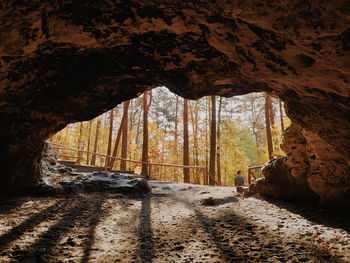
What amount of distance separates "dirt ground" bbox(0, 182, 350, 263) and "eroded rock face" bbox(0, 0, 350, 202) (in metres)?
1.32

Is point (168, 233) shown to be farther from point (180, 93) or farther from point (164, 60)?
point (164, 60)

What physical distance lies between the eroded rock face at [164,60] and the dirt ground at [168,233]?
4.33ft

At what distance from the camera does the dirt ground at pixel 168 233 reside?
8.73ft

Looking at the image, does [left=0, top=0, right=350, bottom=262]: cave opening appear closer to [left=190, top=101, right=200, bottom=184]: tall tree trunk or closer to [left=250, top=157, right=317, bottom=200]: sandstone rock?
[left=250, top=157, right=317, bottom=200]: sandstone rock

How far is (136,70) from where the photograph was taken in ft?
15.3

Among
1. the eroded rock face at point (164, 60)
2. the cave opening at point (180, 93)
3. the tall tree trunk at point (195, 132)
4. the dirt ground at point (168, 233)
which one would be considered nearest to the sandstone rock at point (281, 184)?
the cave opening at point (180, 93)

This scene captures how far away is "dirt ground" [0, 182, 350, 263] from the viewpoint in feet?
8.73

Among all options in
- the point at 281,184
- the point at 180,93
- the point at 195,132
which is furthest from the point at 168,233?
the point at 195,132

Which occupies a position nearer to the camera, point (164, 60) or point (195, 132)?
point (164, 60)

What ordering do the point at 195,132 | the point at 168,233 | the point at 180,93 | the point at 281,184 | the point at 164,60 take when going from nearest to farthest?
1. the point at 168,233
2. the point at 164,60
3. the point at 180,93
4. the point at 281,184
5. the point at 195,132

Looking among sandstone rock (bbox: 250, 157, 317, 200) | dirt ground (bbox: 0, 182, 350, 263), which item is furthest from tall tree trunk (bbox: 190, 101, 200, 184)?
dirt ground (bbox: 0, 182, 350, 263)

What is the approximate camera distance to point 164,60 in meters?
4.34

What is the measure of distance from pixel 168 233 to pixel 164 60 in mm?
3455

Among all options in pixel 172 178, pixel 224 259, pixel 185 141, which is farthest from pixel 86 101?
pixel 172 178
